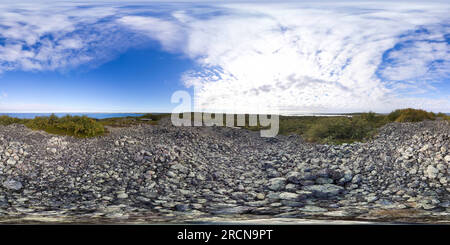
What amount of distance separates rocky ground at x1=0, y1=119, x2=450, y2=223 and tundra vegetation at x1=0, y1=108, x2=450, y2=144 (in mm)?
693

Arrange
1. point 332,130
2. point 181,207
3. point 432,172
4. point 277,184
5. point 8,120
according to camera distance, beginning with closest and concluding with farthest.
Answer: point 181,207 → point 432,172 → point 277,184 → point 8,120 → point 332,130

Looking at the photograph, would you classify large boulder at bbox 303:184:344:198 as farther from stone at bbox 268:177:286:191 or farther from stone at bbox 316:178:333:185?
stone at bbox 268:177:286:191

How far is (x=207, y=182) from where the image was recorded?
6.65 meters

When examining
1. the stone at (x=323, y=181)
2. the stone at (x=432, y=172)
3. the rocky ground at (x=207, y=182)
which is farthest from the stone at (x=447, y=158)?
the stone at (x=323, y=181)

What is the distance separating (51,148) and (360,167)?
338 inches

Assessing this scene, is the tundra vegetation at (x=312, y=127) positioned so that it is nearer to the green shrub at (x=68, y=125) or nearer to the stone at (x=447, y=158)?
the green shrub at (x=68, y=125)

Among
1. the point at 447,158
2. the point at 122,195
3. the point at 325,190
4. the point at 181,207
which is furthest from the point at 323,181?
the point at 122,195

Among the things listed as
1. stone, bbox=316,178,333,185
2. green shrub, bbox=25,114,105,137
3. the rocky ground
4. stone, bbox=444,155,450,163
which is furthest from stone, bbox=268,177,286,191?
green shrub, bbox=25,114,105,137

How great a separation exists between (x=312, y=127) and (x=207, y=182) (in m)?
8.81

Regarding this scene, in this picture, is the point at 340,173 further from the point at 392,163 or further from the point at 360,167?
the point at 392,163

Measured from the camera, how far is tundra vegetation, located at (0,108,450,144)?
1038cm

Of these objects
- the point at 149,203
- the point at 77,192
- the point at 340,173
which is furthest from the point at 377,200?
the point at 77,192

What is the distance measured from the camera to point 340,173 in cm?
690

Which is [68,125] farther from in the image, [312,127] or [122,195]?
[312,127]
